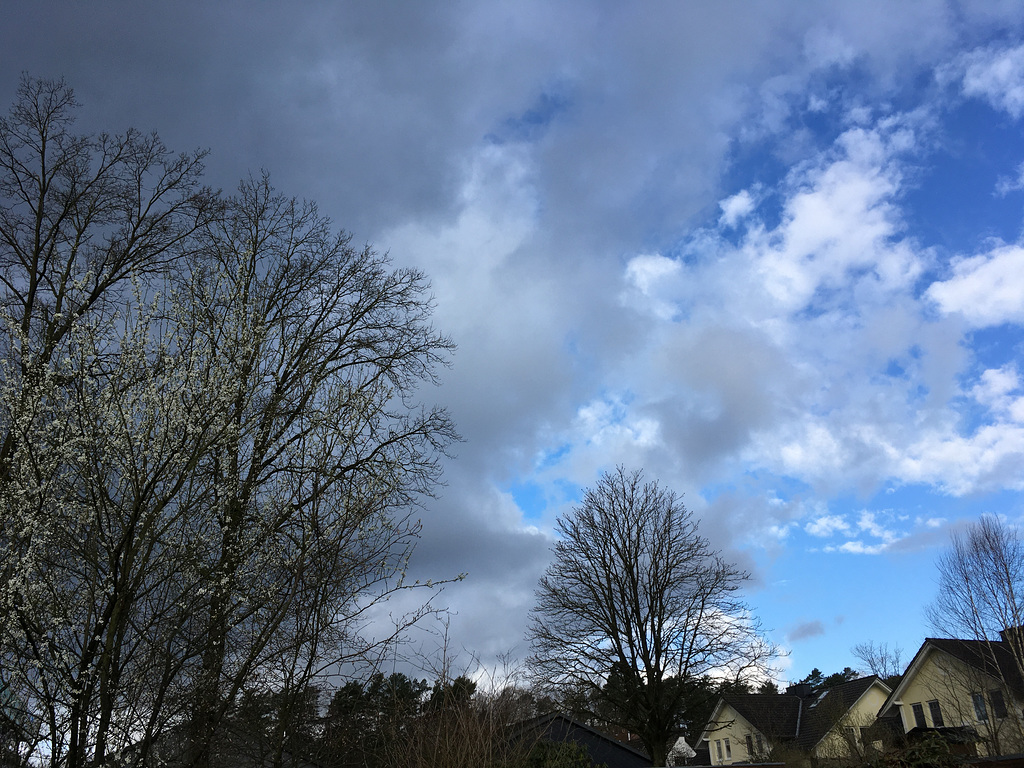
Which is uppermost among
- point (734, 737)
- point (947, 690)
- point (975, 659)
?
point (975, 659)

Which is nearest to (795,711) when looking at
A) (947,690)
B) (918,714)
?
(918,714)

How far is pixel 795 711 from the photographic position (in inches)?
1734

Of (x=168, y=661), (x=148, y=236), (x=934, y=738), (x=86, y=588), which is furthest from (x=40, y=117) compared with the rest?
(x=934, y=738)

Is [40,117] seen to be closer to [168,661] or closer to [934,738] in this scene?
[168,661]

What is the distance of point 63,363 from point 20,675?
7.27 feet

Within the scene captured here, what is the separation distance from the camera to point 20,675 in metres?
4.39

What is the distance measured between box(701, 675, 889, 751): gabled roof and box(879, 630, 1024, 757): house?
423cm

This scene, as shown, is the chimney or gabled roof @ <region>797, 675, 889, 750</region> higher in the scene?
the chimney

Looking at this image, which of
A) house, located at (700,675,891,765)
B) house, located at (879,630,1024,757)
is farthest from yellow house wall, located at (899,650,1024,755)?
house, located at (700,675,891,765)

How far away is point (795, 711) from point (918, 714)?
1489cm

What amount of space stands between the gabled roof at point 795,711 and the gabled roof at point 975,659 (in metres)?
4.67

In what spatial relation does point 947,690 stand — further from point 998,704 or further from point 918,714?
Result: point 918,714

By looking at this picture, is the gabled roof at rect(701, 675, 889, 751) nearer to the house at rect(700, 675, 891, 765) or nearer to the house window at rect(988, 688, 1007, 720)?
the house at rect(700, 675, 891, 765)

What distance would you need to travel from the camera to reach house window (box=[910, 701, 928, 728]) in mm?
30134
